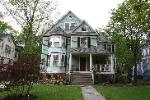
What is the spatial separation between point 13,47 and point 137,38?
30.5 meters

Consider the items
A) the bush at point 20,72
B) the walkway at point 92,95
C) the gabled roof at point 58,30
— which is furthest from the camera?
the gabled roof at point 58,30

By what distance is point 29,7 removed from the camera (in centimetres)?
3922

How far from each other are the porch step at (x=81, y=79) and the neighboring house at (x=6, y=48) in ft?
60.5

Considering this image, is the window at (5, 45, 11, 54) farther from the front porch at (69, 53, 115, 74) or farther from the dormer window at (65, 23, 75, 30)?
the front porch at (69, 53, 115, 74)

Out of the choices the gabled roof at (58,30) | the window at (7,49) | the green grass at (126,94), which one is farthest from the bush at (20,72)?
the window at (7,49)

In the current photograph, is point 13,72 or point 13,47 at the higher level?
point 13,47

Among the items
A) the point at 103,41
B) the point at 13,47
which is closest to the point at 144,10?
the point at 103,41

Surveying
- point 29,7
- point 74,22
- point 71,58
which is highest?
point 29,7

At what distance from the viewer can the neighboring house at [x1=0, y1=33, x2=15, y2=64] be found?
4797 cm

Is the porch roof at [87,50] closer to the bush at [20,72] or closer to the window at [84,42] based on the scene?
the window at [84,42]

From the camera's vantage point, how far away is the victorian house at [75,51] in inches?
1347

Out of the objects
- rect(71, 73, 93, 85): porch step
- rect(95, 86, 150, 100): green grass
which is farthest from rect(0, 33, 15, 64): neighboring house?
rect(95, 86, 150, 100): green grass

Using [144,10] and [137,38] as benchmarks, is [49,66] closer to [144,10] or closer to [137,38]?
[137,38]

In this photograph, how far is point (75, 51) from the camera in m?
33.6
